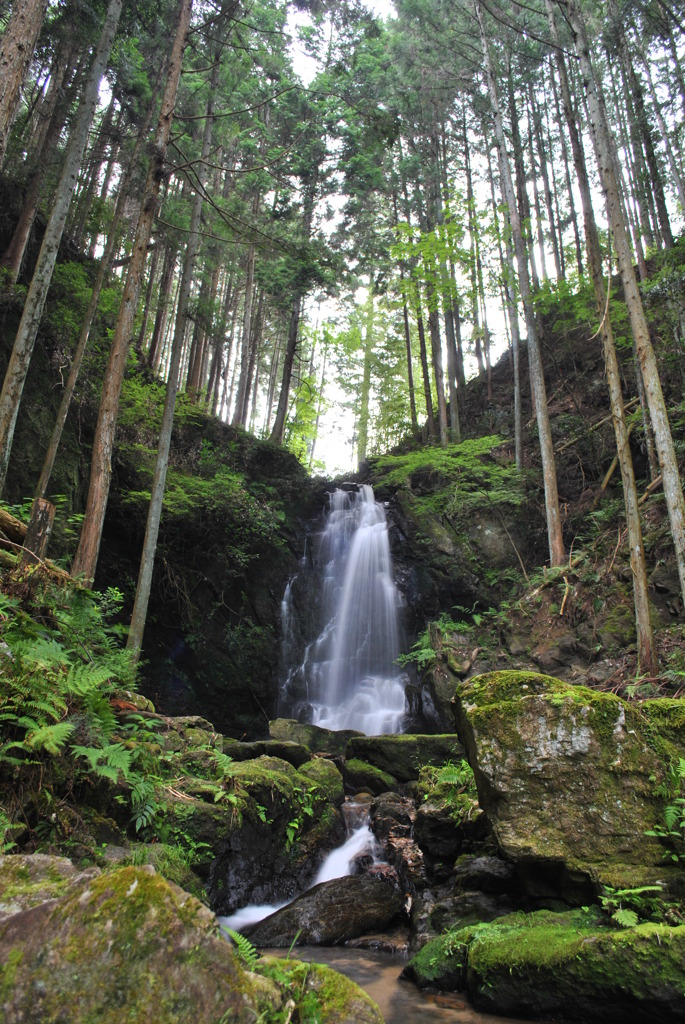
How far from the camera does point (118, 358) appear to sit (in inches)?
323

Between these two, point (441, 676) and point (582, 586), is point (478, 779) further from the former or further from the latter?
point (582, 586)

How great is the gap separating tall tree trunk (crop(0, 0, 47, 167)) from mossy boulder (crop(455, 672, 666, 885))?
7.78 metres

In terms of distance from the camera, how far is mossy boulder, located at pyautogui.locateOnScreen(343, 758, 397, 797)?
9625 millimetres

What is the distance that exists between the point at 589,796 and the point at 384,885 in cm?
328

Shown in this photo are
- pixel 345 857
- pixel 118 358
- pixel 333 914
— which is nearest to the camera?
pixel 333 914

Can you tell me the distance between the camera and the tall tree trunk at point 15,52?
19.6ft

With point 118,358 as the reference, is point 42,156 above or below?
above

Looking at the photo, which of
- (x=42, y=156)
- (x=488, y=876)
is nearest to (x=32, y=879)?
(x=488, y=876)

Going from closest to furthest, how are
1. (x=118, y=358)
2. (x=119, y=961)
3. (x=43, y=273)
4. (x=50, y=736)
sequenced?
(x=119, y=961) < (x=50, y=736) < (x=118, y=358) < (x=43, y=273)

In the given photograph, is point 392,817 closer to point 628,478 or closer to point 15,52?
point 628,478

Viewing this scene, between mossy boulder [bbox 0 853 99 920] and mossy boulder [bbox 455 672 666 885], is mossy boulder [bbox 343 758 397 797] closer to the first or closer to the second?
mossy boulder [bbox 455 672 666 885]

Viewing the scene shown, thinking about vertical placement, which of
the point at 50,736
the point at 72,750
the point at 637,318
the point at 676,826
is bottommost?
the point at 676,826

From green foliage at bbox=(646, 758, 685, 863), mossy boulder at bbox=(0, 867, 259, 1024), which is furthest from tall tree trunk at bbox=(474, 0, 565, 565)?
mossy boulder at bbox=(0, 867, 259, 1024)

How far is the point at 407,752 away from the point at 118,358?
26.6ft
